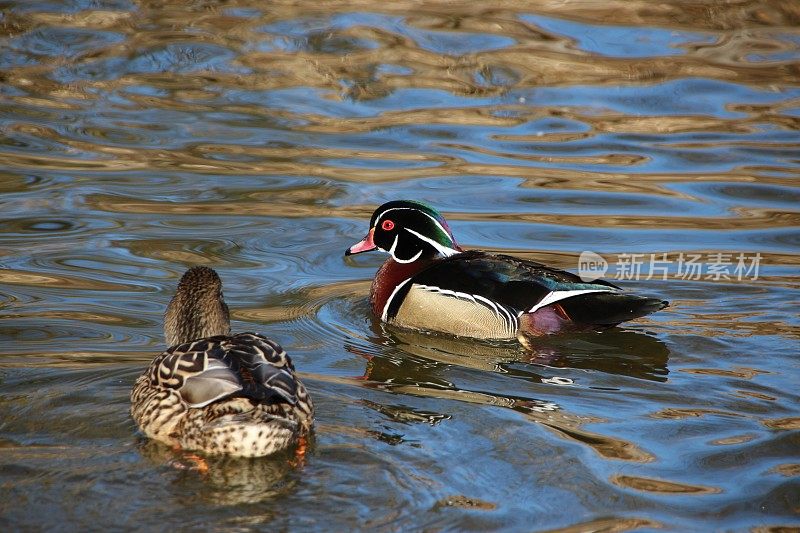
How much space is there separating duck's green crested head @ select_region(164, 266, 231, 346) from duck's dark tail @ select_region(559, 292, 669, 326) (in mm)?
2805

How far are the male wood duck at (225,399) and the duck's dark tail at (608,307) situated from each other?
2.99 meters

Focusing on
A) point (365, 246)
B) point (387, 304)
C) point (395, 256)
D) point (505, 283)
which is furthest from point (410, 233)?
point (505, 283)

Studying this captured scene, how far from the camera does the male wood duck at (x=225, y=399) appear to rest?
20.9 feet

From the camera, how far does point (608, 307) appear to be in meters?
9.02

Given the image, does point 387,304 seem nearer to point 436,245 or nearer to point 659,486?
point 436,245

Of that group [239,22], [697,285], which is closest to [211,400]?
[697,285]

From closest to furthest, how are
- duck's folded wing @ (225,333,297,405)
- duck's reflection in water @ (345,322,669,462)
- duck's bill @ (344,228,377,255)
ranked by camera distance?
duck's folded wing @ (225,333,297,405), duck's reflection in water @ (345,322,669,462), duck's bill @ (344,228,377,255)

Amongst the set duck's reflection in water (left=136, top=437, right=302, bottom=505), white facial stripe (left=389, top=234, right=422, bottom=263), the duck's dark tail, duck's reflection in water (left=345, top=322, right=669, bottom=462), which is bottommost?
duck's reflection in water (left=136, top=437, right=302, bottom=505)

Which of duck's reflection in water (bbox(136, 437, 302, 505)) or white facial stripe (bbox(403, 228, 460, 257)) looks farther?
white facial stripe (bbox(403, 228, 460, 257))

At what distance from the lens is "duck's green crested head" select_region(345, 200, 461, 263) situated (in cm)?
1000

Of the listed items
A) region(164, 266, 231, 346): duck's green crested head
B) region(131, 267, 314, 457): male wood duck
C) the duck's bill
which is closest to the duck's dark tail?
the duck's bill

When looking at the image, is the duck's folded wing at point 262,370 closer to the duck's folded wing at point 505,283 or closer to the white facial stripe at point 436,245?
the duck's folded wing at point 505,283

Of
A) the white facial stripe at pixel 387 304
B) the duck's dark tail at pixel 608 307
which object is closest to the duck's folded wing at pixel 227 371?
the white facial stripe at pixel 387 304

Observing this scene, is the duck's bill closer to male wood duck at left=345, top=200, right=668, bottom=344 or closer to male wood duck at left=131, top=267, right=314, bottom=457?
male wood duck at left=345, top=200, right=668, bottom=344
